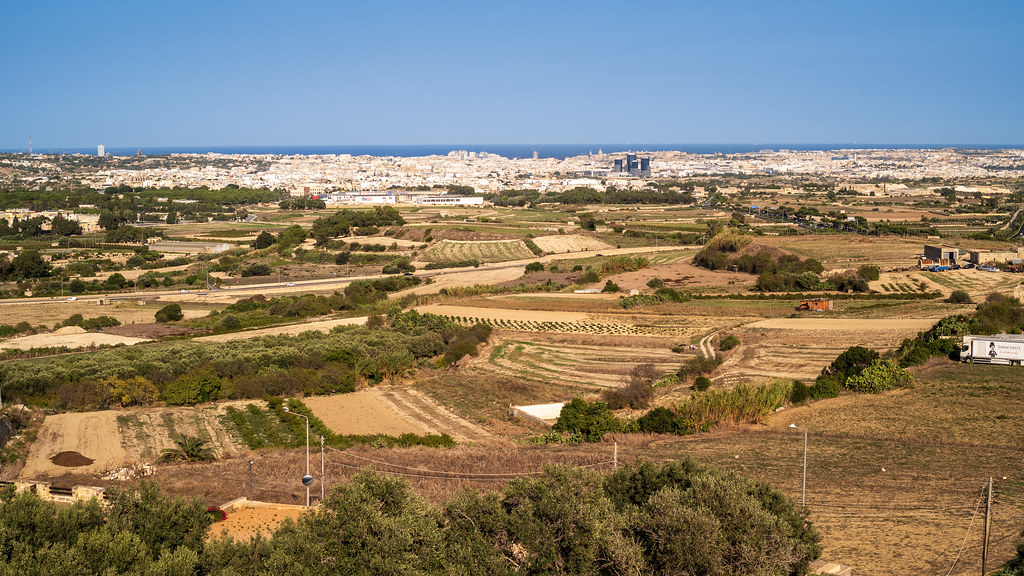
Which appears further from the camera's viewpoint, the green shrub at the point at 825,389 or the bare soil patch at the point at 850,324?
the bare soil patch at the point at 850,324

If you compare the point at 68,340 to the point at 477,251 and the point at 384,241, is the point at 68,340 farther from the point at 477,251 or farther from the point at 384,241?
the point at 384,241

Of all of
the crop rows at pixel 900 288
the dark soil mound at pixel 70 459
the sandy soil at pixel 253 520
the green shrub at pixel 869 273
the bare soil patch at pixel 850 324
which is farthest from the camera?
the green shrub at pixel 869 273

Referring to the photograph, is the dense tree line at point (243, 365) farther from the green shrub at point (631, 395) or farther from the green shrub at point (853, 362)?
the green shrub at point (853, 362)

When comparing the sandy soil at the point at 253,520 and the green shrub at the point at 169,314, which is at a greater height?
the sandy soil at the point at 253,520

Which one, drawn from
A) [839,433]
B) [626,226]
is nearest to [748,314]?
[839,433]

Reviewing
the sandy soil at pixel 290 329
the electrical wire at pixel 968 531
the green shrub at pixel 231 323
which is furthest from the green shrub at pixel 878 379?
the green shrub at pixel 231 323

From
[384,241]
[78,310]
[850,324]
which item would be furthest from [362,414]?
[384,241]

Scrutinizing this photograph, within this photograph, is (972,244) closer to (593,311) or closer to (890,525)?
(593,311)
